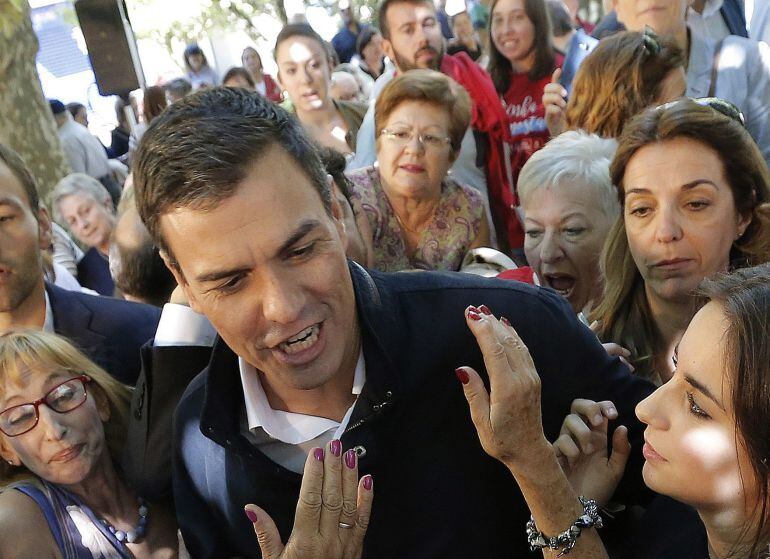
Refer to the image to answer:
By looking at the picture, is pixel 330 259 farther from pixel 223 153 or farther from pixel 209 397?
pixel 209 397

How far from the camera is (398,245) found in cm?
375

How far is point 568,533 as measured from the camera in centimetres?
167

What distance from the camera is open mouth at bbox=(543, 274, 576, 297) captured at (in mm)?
2939

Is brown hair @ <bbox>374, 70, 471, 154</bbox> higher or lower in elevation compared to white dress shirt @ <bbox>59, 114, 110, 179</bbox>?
higher

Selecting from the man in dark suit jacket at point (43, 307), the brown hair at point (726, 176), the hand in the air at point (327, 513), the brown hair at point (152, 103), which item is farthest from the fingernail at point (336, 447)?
the brown hair at point (152, 103)

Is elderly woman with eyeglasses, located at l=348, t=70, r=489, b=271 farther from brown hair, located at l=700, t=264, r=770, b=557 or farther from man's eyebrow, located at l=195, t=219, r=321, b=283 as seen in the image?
brown hair, located at l=700, t=264, r=770, b=557

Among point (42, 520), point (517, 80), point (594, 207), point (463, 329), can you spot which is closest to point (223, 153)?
point (463, 329)

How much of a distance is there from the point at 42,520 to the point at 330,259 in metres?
1.25

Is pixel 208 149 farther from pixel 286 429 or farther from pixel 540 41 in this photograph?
pixel 540 41

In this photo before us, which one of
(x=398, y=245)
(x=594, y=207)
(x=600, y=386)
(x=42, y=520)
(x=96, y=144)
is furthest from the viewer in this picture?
(x=96, y=144)

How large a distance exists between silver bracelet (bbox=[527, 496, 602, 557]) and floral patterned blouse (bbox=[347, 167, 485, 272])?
201cm

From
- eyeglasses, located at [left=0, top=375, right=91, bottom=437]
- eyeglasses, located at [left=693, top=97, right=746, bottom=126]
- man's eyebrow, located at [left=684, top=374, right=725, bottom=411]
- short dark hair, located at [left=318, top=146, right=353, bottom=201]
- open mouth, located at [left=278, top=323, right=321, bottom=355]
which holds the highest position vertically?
eyeglasses, located at [left=693, top=97, right=746, bottom=126]

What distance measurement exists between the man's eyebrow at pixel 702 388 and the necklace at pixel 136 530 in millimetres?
1733

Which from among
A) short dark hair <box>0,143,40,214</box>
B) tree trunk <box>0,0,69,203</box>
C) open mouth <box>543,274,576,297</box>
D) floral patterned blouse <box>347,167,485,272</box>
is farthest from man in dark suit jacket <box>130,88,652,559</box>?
tree trunk <box>0,0,69,203</box>
